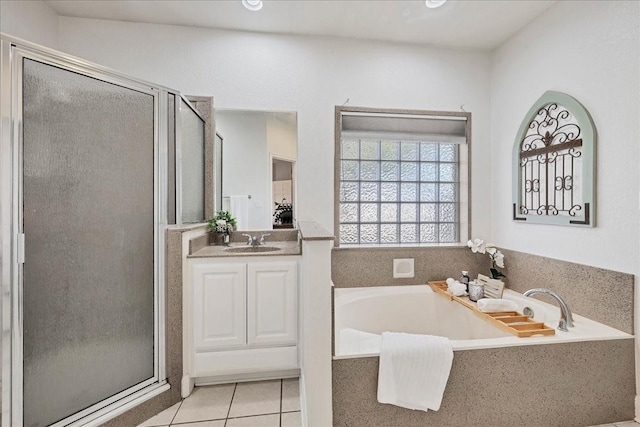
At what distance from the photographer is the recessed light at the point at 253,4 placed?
211 centimetres

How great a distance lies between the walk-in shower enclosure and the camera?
4.09 ft

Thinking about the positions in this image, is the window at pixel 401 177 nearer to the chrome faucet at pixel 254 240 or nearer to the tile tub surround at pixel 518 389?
the chrome faucet at pixel 254 240

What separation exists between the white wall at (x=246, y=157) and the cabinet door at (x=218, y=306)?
2.49 feet

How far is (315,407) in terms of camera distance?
1.42 meters

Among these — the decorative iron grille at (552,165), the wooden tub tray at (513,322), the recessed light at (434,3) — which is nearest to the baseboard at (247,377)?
the wooden tub tray at (513,322)

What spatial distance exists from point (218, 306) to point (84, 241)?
2.60 ft

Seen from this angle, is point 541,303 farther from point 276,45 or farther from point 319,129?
point 276,45

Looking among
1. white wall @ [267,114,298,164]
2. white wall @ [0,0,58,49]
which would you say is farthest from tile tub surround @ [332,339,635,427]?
white wall @ [0,0,58,49]

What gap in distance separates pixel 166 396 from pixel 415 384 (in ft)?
4.57

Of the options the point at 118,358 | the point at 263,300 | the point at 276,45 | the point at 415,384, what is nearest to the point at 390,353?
the point at 415,384

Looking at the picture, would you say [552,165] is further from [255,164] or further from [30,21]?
[30,21]

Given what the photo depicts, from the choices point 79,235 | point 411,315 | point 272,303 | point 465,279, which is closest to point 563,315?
point 465,279

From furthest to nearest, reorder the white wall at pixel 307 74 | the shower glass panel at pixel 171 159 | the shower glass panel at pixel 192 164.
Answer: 1. the white wall at pixel 307 74
2. the shower glass panel at pixel 192 164
3. the shower glass panel at pixel 171 159

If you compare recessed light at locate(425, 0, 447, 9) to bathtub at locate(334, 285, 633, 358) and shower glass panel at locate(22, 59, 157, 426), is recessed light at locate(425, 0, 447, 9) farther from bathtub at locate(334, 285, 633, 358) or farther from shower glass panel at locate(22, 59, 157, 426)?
bathtub at locate(334, 285, 633, 358)
